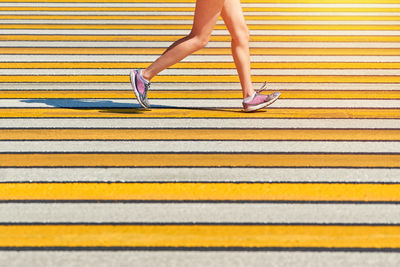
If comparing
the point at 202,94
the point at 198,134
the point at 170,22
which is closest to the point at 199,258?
the point at 198,134

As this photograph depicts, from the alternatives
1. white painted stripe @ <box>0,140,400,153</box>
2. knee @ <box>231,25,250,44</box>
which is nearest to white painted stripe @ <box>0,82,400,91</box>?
knee @ <box>231,25,250,44</box>

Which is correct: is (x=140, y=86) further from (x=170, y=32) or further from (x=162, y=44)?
(x=170, y=32)

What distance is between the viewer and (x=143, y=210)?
3879 mm

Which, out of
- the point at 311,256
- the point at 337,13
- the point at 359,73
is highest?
the point at 337,13

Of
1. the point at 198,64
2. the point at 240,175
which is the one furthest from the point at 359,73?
the point at 240,175

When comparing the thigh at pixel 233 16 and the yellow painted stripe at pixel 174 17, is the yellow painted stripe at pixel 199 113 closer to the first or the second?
the thigh at pixel 233 16

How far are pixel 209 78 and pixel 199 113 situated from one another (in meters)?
1.01

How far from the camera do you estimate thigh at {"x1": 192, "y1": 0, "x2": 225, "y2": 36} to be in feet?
17.9

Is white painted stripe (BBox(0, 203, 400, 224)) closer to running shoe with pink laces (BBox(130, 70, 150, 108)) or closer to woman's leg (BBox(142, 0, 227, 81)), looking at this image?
running shoe with pink laces (BBox(130, 70, 150, 108))

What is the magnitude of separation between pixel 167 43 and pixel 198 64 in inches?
28.7

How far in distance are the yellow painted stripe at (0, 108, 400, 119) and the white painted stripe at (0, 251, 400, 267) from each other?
228 centimetres

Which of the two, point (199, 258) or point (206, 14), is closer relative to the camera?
point (199, 258)

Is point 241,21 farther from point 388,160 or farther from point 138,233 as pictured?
point 138,233

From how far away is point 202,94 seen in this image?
6199 millimetres
